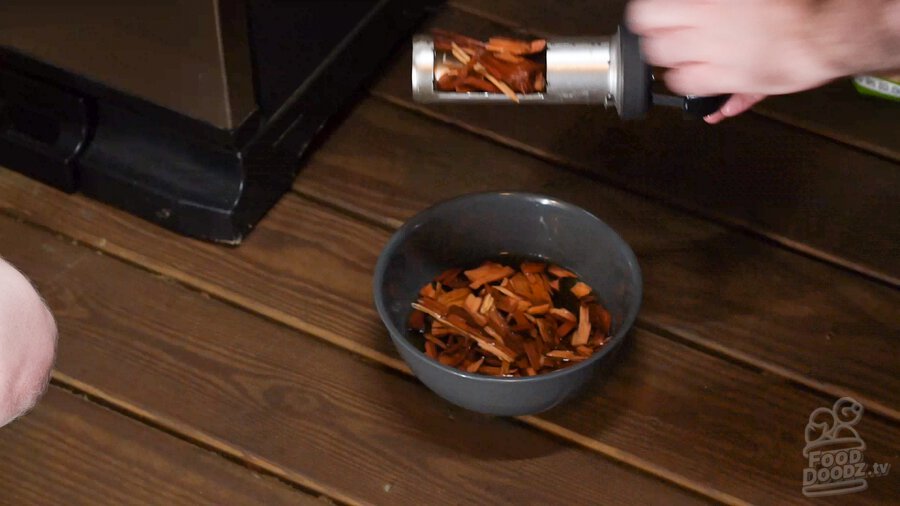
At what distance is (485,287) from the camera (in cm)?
90

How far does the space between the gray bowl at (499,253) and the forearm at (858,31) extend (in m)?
0.25

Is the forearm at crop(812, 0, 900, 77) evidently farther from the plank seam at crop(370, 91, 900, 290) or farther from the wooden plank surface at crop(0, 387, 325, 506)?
the wooden plank surface at crop(0, 387, 325, 506)

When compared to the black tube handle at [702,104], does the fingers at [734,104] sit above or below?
below

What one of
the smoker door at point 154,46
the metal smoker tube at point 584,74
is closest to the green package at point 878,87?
the metal smoker tube at point 584,74

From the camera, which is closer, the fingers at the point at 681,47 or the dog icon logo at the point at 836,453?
the fingers at the point at 681,47

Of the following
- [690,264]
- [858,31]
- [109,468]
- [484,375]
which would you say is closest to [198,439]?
[109,468]

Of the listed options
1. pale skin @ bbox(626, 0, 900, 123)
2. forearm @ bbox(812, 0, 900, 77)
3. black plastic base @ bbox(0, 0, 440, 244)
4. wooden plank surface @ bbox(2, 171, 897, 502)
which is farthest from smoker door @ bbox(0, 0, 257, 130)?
forearm @ bbox(812, 0, 900, 77)

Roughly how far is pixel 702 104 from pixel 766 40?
0.28ft

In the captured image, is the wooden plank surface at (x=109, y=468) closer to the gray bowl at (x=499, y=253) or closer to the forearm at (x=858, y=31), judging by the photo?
the gray bowl at (x=499, y=253)

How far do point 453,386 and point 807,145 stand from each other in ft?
1.72

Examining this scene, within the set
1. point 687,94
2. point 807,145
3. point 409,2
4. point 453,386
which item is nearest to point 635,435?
point 453,386

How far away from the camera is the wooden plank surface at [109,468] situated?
0.81 m

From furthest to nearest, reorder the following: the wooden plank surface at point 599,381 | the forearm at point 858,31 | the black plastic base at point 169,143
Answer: the black plastic base at point 169,143 < the wooden plank surface at point 599,381 < the forearm at point 858,31

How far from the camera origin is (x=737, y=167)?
1.07 m
